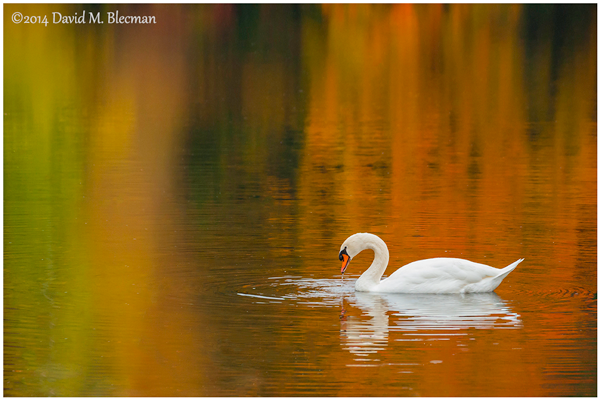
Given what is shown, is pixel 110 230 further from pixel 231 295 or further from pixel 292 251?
pixel 231 295

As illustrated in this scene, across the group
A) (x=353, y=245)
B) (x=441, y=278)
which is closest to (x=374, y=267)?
(x=353, y=245)

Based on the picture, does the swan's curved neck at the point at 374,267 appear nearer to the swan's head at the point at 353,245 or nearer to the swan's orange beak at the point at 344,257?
the swan's head at the point at 353,245

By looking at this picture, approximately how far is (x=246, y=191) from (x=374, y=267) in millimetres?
8344

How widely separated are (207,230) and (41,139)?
1557 centimetres

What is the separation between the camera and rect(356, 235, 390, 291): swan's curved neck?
12.0 m

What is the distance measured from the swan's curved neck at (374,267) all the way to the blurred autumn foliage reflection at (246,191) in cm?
80

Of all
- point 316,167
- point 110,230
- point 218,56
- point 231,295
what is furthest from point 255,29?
point 231,295

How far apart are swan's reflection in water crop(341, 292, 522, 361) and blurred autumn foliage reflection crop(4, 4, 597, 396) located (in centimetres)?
51

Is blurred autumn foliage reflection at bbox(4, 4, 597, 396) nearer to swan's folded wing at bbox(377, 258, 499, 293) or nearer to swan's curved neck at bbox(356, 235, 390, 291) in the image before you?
swan's folded wing at bbox(377, 258, 499, 293)

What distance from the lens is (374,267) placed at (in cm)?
1210

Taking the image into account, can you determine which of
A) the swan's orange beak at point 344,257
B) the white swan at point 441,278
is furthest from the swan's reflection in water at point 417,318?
the swan's orange beak at point 344,257

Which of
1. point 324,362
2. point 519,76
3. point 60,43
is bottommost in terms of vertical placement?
point 324,362

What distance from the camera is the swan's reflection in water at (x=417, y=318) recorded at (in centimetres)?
999

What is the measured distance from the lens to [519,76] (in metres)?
50.3
